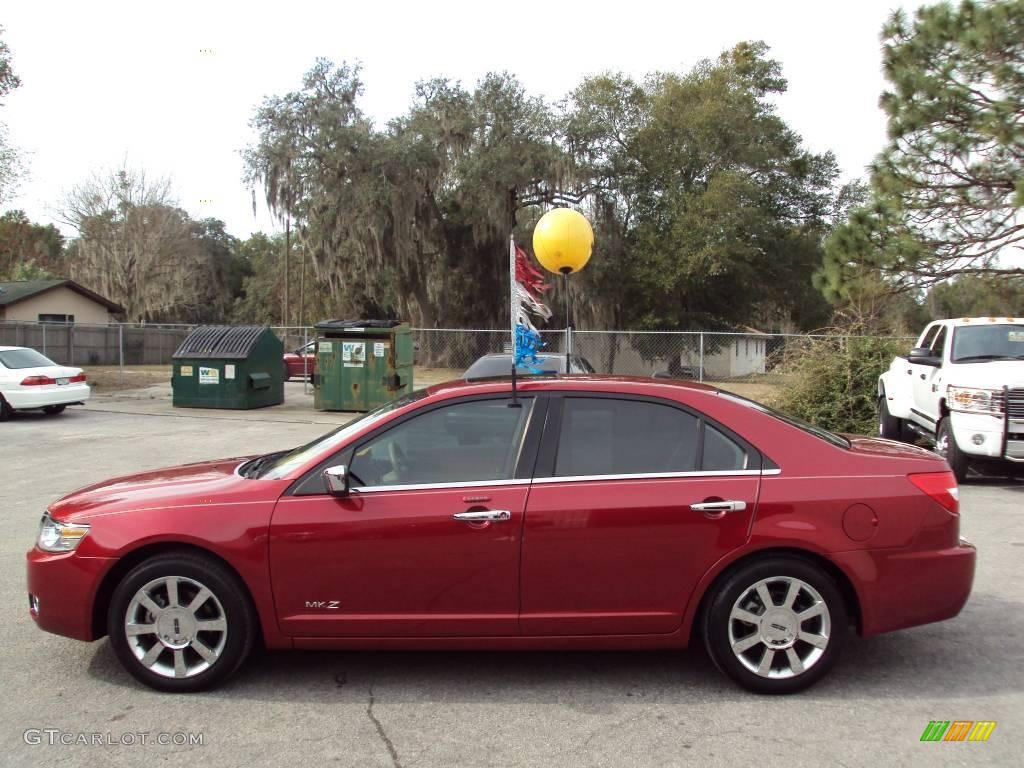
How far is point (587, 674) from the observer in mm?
4055

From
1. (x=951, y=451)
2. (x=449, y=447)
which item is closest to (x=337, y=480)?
(x=449, y=447)

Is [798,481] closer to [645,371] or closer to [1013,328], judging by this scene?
[1013,328]

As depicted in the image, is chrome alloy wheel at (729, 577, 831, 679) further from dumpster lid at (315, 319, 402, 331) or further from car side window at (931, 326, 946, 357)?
dumpster lid at (315, 319, 402, 331)

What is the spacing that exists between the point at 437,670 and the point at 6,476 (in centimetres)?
804

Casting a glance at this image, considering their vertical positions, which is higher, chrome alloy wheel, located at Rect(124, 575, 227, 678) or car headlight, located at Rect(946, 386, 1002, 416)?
car headlight, located at Rect(946, 386, 1002, 416)

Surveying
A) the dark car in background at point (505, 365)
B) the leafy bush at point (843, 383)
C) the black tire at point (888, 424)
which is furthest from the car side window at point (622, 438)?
the leafy bush at point (843, 383)

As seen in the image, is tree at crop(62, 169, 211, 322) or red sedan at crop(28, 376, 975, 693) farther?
tree at crop(62, 169, 211, 322)

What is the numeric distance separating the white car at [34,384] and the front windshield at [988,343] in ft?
50.7

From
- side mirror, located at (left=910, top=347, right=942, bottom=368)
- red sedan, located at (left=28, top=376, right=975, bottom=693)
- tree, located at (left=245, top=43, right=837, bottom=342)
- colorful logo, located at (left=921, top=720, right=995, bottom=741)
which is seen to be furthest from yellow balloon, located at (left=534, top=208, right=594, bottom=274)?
tree, located at (left=245, top=43, right=837, bottom=342)

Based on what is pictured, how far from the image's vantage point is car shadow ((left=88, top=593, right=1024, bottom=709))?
12.5 feet

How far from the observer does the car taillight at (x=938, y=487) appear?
12.7ft

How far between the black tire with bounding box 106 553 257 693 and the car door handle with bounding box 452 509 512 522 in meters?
1.11

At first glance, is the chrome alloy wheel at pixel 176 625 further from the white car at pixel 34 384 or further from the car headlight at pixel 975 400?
the white car at pixel 34 384

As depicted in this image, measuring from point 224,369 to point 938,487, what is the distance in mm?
16242
